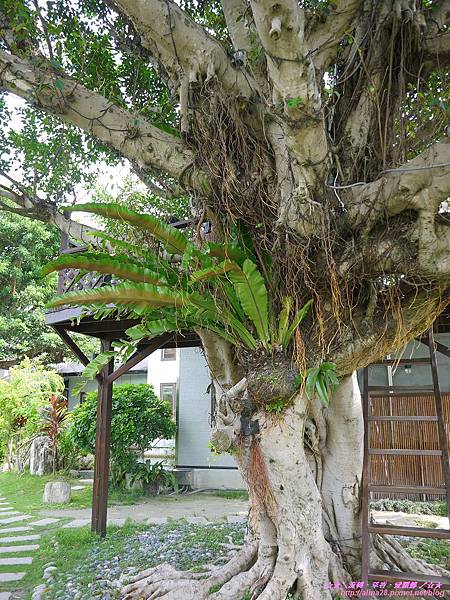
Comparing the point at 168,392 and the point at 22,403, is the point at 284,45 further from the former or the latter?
the point at 22,403

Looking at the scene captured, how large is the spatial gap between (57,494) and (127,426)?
5.55ft

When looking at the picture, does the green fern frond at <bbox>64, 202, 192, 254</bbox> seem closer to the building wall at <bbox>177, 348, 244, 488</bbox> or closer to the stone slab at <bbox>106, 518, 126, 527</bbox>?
the stone slab at <bbox>106, 518, 126, 527</bbox>

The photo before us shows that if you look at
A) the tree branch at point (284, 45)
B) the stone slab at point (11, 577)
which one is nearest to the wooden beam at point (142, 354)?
the stone slab at point (11, 577)

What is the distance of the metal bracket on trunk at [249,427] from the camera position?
348 centimetres

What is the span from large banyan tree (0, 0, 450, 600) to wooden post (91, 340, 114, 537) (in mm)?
2223

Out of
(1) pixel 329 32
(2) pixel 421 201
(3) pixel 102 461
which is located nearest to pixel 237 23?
(1) pixel 329 32

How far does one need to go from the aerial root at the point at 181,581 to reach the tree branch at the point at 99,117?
10.2ft

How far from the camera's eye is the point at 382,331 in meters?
3.54

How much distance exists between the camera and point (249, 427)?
11.4ft

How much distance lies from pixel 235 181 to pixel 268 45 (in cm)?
106

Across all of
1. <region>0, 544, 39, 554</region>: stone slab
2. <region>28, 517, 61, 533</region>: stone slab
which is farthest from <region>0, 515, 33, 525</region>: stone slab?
<region>0, 544, 39, 554</region>: stone slab

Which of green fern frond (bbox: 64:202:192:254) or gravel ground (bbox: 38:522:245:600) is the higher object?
green fern frond (bbox: 64:202:192:254)

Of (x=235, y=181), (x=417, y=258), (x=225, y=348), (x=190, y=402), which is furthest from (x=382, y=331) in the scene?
(x=190, y=402)

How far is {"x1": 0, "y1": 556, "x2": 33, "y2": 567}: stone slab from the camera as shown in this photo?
5.05 m
